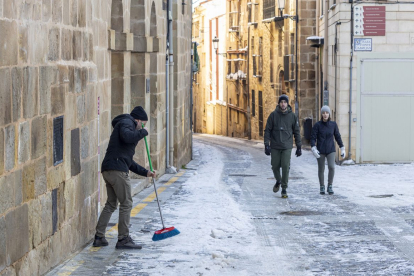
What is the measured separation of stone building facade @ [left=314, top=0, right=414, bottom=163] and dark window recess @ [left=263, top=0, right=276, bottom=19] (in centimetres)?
1765

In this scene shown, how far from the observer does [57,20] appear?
7.47 m

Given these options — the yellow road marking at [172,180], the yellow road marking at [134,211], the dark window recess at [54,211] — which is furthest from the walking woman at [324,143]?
the dark window recess at [54,211]

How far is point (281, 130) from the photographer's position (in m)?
13.4

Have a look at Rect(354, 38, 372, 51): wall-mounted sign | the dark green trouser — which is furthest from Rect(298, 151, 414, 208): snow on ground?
Rect(354, 38, 372, 51): wall-mounted sign

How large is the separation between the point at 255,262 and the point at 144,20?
8.16 meters

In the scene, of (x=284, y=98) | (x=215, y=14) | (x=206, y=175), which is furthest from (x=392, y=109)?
(x=215, y=14)

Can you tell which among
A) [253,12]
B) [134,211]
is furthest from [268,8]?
[134,211]

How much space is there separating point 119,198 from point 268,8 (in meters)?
31.5

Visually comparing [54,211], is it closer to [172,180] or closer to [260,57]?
[172,180]

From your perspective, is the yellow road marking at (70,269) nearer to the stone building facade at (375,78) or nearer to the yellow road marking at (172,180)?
the yellow road marking at (172,180)

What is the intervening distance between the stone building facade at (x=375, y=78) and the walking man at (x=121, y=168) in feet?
42.1

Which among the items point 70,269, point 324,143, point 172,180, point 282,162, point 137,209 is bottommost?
point 172,180

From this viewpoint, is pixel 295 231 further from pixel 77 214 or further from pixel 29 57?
pixel 29 57

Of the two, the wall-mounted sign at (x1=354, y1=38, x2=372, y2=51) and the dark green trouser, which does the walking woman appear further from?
the wall-mounted sign at (x1=354, y1=38, x2=372, y2=51)
